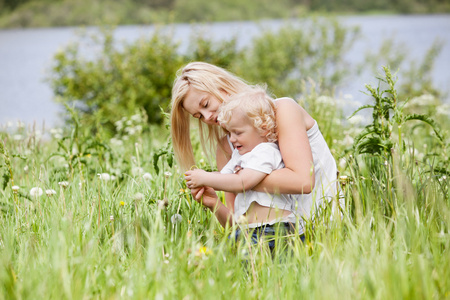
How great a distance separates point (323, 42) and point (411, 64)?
101 inches

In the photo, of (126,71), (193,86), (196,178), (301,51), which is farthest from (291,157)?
(301,51)

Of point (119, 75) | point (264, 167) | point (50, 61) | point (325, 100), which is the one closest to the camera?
point (264, 167)

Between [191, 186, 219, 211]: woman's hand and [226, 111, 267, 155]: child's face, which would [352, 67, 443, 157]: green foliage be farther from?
[191, 186, 219, 211]: woman's hand

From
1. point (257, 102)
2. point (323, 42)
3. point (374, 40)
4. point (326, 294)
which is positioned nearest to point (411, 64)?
point (323, 42)

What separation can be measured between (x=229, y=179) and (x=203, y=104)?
55 cm

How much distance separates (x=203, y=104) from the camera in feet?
8.52

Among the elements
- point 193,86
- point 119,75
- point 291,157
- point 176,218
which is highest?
point 119,75

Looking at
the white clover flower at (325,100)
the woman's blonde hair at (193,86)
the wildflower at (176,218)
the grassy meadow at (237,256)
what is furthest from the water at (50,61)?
the wildflower at (176,218)

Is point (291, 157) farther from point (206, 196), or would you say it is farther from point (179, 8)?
point (179, 8)

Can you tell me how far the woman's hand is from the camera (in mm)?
2316

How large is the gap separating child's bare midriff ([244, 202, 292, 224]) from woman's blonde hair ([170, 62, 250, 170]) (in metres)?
0.61

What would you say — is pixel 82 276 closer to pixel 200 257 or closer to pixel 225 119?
pixel 200 257

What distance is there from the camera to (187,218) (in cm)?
241

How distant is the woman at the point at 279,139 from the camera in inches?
86.7
